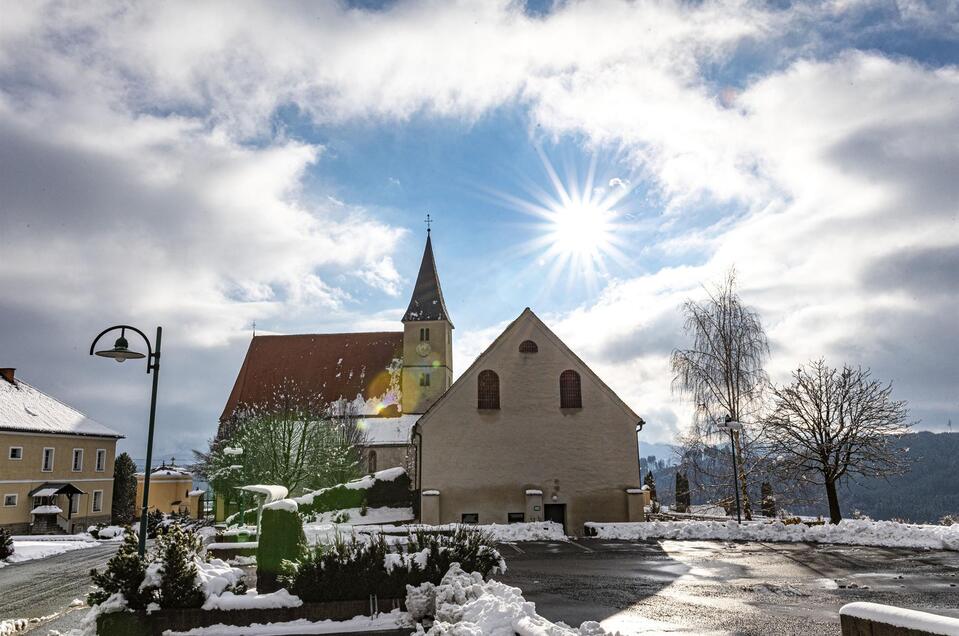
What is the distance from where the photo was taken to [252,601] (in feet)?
36.4

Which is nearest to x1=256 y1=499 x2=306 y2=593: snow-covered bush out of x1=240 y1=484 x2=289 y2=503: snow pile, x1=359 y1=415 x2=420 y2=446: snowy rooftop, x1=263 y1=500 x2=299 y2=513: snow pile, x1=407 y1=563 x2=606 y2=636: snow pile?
x1=263 y1=500 x2=299 y2=513: snow pile

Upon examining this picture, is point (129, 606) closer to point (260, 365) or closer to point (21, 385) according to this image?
point (21, 385)

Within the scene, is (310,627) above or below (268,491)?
below

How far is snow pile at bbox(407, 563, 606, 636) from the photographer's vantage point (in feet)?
27.2

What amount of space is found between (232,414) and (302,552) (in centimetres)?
5457

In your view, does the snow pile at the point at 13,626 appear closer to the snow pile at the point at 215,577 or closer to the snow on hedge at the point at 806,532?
the snow pile at the point at 215,577

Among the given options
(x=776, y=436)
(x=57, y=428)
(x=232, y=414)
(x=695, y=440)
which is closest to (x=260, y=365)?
(x=232, y=414)

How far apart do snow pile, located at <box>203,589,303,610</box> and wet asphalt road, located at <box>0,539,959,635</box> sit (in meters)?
3.60

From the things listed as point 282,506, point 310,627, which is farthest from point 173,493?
point 310,627

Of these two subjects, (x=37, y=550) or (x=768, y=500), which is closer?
(x=37, y=550)

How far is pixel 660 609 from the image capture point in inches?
455

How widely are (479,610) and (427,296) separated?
56409mm

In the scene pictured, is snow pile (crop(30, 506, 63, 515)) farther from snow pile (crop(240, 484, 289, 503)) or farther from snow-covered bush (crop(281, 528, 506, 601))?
snow-covered bush (crop(281, 528, 506, 601))

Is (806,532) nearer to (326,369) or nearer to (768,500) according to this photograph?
(768,500)
